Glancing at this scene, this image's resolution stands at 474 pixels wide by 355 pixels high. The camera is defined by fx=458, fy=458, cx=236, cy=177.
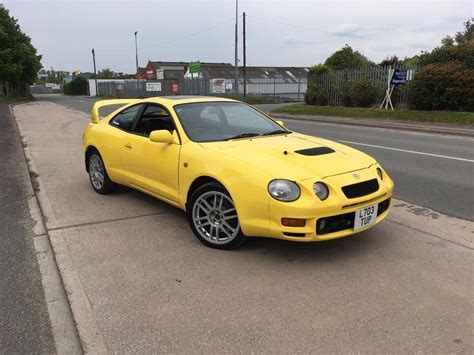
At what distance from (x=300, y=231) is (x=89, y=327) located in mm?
1762

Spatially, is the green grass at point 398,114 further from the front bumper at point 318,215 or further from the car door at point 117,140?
the front bumper at point 318,215

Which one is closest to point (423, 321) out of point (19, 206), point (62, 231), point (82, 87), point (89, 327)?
point (89, 327)

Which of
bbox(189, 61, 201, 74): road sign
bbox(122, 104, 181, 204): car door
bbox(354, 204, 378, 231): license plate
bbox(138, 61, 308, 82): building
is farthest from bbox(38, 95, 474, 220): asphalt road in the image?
bbox(138, 61, 308, 82): building

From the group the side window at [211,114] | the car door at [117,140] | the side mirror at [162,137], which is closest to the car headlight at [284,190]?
the side mirror at [162,137]

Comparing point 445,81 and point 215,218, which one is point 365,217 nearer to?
point 215,218

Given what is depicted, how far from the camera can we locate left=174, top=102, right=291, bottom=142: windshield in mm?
4855

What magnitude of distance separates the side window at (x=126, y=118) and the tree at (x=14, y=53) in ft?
136

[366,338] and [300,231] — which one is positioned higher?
[300,231]

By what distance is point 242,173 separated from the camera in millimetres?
3980

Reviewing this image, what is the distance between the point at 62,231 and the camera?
4824 mm

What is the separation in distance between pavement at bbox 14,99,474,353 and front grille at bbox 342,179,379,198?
0.59 meters

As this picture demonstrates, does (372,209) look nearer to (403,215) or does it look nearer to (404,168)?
(403,215)

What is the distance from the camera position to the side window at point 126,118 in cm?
572

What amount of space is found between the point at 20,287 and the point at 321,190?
2.54m
